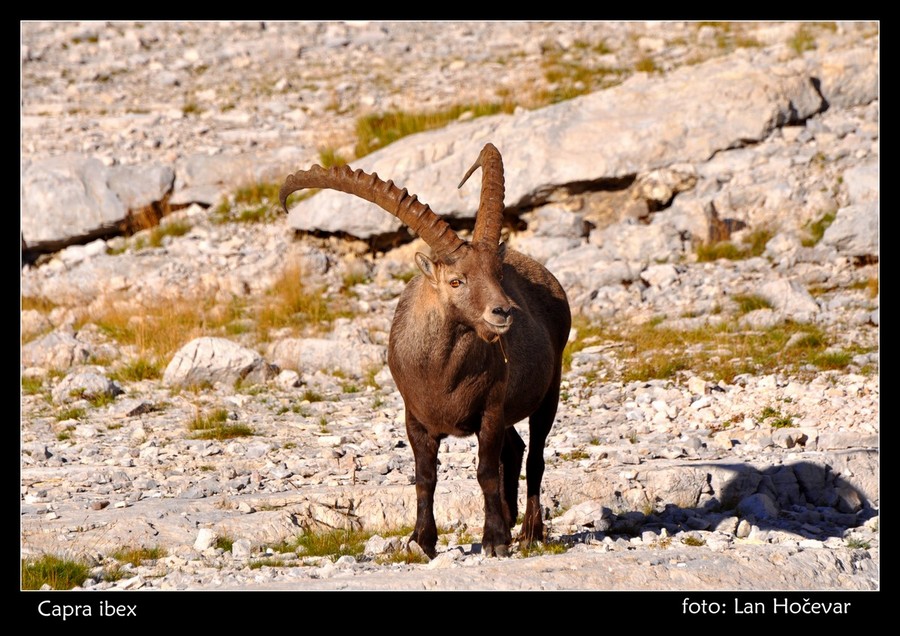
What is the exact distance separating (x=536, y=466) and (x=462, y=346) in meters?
1.69

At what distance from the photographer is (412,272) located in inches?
715

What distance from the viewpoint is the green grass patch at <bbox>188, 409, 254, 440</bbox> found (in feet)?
39.0

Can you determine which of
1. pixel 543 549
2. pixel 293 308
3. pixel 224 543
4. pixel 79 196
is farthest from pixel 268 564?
pixel 79 196

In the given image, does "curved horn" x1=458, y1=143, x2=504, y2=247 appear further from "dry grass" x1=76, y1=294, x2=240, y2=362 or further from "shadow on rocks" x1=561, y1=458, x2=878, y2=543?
"dry grass" x1=76, y1=294, x2=240, y2=362

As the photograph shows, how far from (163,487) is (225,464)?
812mm

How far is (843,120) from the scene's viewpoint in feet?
62.9

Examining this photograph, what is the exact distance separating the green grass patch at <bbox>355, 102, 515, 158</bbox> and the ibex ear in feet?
42.4

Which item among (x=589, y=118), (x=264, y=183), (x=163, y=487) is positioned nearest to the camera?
(x=163, y=487)

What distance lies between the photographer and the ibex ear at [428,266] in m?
7.89

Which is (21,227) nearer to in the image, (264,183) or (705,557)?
(264,183)

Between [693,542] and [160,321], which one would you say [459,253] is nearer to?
[693,542]

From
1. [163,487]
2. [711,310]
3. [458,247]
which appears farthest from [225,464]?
[711,310]

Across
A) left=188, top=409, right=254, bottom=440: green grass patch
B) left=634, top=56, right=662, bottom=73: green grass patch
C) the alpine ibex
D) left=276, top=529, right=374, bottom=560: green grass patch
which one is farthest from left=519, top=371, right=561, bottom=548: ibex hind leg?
left=634, top=56, right=662, bottom=73: green grass patch
